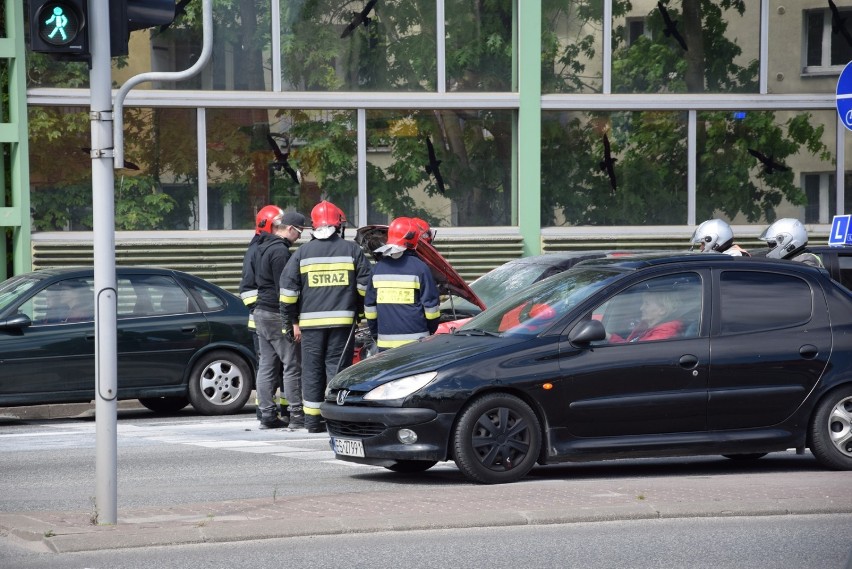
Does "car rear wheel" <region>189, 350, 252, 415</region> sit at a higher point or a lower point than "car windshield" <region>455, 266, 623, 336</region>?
lower

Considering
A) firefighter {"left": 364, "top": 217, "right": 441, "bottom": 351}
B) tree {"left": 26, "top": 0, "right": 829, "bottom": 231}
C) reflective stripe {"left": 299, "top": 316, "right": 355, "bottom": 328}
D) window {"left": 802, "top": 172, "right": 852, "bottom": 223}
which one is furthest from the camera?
window {"left": 802, "top": 172, "right": 852, "bottom": 223}

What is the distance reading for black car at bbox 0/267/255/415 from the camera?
46.1 ft

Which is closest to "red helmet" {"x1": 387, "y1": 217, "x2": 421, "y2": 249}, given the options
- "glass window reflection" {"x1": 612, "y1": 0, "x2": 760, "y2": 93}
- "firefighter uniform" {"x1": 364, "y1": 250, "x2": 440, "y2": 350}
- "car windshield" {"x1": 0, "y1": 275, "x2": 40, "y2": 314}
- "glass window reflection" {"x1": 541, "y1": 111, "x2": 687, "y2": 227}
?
"firefighter uniform" {"x1": 364, "y1": 250, "x2": 440, "y2": 350}

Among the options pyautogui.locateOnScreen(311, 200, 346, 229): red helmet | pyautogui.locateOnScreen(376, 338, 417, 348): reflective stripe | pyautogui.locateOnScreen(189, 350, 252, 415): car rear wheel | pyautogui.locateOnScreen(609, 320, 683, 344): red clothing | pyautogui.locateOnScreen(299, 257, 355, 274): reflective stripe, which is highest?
pyautogui.locateOnScreen(311, 200, 346, 229): red helmet

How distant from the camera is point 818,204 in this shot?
77.4 ft

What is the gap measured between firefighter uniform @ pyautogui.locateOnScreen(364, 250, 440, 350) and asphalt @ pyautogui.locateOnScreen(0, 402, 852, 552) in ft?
8.49

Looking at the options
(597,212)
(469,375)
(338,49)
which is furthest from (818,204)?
(469,375)

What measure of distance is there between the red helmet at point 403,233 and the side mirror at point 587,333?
2324mm

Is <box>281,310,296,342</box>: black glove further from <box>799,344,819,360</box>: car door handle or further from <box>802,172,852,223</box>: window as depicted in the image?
<box>802,172,852,223</box>: window

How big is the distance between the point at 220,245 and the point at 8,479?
437 inches

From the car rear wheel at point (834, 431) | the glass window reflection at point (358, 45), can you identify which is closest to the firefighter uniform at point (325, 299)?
the car rear wheel at point (834, 431)

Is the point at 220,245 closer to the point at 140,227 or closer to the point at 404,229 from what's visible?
the point at 140,227

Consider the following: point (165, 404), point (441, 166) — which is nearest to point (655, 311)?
point (165, 404)

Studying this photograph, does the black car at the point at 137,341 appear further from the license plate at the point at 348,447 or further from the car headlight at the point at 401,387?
the car headlight at the point at 401,387
